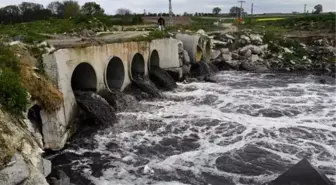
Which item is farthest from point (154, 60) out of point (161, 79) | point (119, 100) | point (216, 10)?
point (216, 10)

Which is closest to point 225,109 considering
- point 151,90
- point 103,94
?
point 151,90

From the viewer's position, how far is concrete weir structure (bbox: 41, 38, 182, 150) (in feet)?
49.2

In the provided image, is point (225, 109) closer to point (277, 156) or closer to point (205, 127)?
point (205, 127)

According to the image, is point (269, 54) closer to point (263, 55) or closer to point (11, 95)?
point (263, 55)

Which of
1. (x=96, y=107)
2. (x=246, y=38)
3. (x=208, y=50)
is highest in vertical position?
(x=246, y=38)

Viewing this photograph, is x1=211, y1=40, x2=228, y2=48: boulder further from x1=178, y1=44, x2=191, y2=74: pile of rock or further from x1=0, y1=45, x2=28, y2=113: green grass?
x1=0, y1=45, x2=28, y2=113: green grass

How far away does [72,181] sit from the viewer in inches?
488

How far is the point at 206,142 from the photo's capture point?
53.1ft

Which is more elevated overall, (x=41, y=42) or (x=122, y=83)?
(x=41, y=42)

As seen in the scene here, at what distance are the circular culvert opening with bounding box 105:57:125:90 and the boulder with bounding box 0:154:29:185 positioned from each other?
1534 cm

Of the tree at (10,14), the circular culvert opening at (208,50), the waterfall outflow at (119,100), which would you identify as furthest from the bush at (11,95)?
the tree at (10,14)

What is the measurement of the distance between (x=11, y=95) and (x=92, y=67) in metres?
9.16

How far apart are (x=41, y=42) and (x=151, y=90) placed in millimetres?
9798

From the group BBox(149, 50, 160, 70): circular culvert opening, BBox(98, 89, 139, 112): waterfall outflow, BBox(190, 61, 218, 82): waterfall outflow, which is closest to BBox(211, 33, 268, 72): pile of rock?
BBox(190, 61, 218, 82): waterfall outflow
